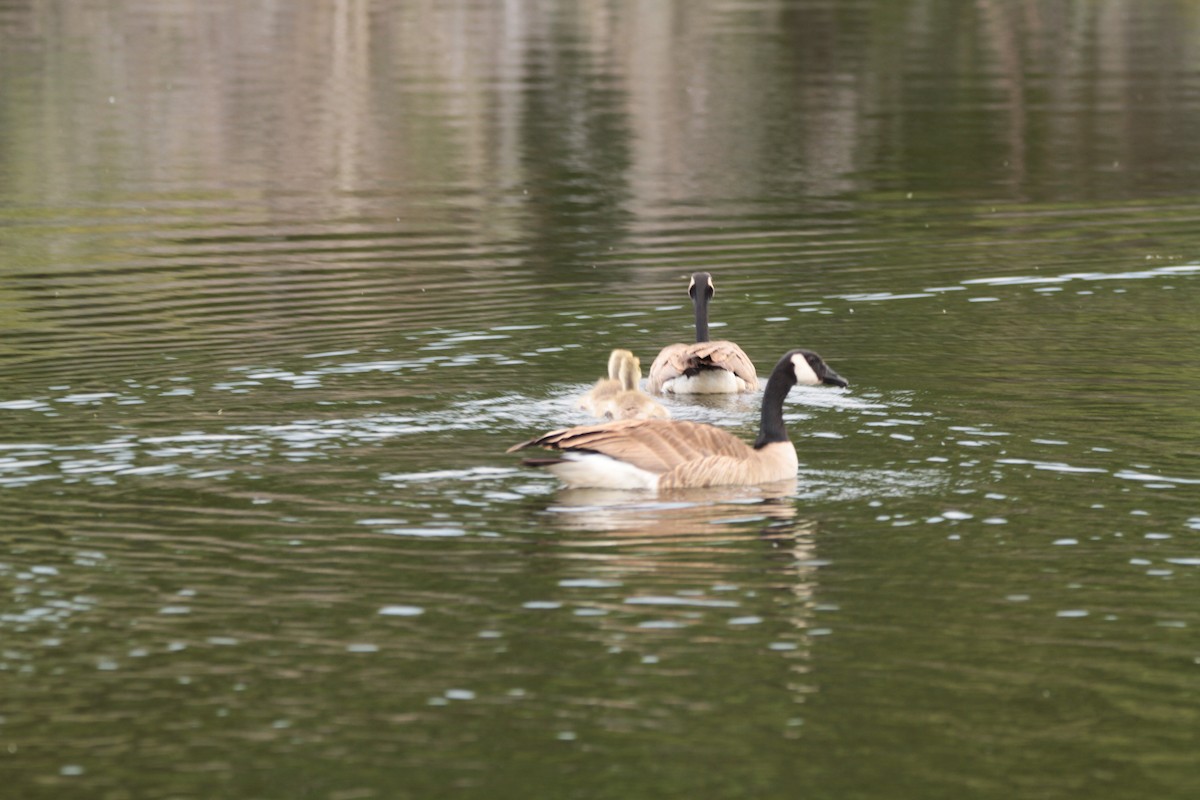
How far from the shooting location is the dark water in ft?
34.3

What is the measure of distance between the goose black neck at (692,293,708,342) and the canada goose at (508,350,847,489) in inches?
211

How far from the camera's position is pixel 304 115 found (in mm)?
49531

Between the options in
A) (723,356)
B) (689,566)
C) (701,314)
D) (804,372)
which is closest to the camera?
(689,566)

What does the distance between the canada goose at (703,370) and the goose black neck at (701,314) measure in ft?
4.01

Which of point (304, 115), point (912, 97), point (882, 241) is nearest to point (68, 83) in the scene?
point (304, 115)

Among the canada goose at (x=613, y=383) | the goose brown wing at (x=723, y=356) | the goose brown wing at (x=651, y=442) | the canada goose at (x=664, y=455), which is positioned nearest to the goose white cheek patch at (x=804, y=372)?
→ the canada goose at (x=664, y=455)

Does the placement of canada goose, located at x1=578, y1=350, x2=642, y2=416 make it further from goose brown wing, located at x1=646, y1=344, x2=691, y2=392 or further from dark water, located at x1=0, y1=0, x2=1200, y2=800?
goose brown wing, located at x1=646, y1=344, x2=691, y2=392

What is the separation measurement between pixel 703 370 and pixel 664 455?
14.1ft

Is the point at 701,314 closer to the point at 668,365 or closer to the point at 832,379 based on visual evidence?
the point at 668,365

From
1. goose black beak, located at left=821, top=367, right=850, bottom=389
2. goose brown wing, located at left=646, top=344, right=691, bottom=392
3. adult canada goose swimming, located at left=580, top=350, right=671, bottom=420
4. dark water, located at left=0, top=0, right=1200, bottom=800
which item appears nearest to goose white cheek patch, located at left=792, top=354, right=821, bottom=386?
goose black beak, located at left=821, top=367, right=850, bottom=389

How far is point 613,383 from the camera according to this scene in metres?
18.2

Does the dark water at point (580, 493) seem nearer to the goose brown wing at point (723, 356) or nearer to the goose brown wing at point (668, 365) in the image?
the goose brown wing at point (723, 356)

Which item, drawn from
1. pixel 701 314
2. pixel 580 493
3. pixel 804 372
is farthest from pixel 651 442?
pixel 701 314

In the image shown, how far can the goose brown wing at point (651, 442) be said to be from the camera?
596 inches
